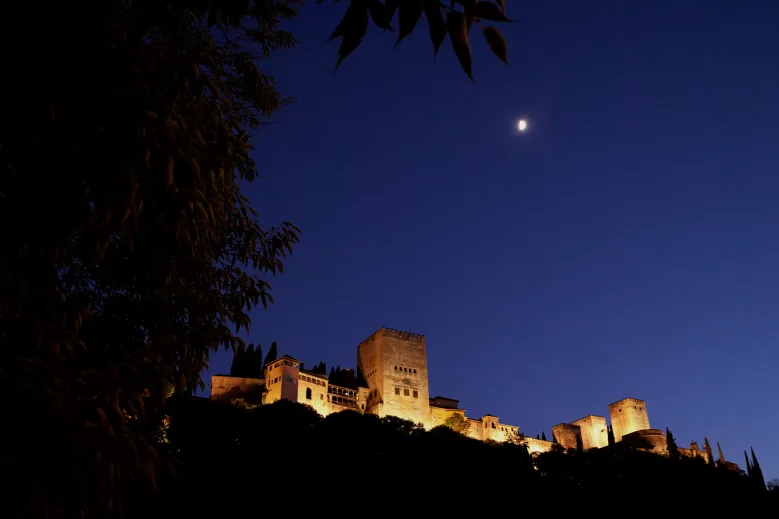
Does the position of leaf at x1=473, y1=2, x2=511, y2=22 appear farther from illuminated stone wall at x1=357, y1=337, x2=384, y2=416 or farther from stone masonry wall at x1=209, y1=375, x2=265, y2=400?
illuminated stone wall at x1=357, y1=337, x2=384, y2=416

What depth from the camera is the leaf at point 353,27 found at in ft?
10.7

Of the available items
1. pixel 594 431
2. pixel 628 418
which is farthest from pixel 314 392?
pixel 628 418

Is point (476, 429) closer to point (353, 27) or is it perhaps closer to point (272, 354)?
point (272, 354)

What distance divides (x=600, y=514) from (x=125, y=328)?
3764cm

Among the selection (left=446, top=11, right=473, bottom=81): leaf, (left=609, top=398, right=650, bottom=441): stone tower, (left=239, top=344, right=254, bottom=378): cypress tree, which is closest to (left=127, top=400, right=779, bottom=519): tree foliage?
(left=239, top=344, right=254, bottom=378): cypress tree

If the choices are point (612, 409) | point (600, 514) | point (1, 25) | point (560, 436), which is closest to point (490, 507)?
point (600, 514)

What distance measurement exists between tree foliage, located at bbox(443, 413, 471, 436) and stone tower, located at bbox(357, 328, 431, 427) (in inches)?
97.4

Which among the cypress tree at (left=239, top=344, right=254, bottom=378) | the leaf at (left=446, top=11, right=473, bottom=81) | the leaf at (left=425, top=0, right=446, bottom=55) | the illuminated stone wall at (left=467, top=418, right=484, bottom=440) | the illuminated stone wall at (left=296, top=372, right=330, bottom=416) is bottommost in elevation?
the leaf at (left=446, top=11, right=473, bottom=81)

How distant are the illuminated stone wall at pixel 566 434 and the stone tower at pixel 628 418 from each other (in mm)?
6185

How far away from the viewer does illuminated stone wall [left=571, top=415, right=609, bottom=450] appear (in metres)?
88.1

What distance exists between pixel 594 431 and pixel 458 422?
29.1m

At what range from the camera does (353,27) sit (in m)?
3.29

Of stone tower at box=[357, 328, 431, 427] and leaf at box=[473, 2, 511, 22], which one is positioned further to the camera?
stone tower at box=[357, 328, 431, 427]

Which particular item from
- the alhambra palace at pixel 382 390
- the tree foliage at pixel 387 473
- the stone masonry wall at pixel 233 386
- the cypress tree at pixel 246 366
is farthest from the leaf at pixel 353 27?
the cypress tree at pixel 246 366
